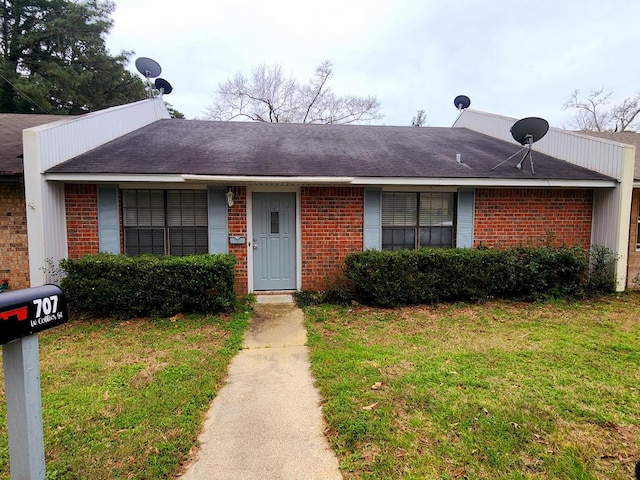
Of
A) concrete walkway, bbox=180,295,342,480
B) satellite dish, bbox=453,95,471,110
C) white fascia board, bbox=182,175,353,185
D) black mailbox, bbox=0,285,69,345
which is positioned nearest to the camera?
black mailbox, bbox=0,285,69,345

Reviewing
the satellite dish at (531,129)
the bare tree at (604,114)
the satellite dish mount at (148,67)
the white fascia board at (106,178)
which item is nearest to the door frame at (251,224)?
the white fascia board at (106,178)

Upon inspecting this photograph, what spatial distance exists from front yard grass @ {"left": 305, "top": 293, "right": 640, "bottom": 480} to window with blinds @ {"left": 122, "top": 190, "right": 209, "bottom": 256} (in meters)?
2.95

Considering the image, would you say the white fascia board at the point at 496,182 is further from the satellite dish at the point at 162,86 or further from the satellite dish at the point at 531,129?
the satellite dish at the point at 162,86

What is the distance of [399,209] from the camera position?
7453 mm

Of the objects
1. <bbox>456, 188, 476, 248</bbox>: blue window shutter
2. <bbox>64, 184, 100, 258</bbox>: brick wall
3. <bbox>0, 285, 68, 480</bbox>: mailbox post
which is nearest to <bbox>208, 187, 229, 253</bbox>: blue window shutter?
<bbox>64, 184, 100, 258</bbox>: brick wall

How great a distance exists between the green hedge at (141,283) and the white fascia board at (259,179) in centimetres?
149

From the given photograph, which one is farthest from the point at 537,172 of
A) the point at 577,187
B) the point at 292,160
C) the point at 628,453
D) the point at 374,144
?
the point at 628,453

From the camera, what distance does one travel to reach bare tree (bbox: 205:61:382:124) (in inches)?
990

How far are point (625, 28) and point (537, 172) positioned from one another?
536 inches

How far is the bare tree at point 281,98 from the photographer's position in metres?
25.1

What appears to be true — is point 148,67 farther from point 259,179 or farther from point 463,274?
point 463,274

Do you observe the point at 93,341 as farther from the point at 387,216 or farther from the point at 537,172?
the point at 537,172

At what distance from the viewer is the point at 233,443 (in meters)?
2.72

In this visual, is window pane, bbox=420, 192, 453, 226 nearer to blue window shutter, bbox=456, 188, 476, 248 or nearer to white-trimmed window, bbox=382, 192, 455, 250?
white-trimmed window, bbox=382, 192, 455, 250
